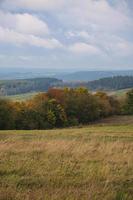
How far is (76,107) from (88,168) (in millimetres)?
59252

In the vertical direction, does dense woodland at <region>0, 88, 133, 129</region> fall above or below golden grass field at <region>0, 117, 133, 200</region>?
below

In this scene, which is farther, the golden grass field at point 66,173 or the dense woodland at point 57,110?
the dense woodland at point 57,110

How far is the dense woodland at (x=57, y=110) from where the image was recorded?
181ft

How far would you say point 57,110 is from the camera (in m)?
63.7

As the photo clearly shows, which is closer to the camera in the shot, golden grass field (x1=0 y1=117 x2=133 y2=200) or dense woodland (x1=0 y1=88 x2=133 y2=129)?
golden grass field (x1=0 y1=117 x2=133 y2=200)

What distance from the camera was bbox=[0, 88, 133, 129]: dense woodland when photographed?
55219mm

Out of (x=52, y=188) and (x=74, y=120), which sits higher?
(x=52, y=188)

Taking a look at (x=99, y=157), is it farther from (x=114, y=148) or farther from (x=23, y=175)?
(x=23, y=175)

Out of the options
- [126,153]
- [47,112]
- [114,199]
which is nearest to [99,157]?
[126,153]

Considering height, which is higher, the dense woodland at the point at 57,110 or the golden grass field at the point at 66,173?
the golden grass field at the point at 66,173

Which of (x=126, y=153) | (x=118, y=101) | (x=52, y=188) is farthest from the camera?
(x=118, y=101)

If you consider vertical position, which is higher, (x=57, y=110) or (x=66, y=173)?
(x=66, y=173)

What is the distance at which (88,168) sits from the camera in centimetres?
909

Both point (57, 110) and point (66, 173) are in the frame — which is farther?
point (57, 110)
